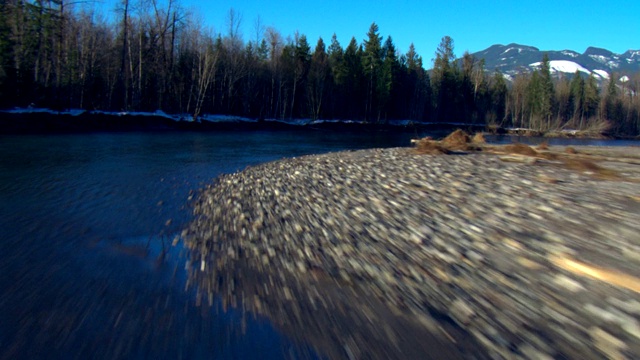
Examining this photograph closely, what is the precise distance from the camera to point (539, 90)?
307ft

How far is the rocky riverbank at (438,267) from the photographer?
3312mm

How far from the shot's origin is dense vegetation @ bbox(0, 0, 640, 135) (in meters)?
42.2

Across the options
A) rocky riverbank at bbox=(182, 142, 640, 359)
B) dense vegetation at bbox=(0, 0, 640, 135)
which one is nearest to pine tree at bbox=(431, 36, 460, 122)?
dense vegetation at bbox=(0, 0, 640, 135)

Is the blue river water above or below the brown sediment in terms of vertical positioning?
below

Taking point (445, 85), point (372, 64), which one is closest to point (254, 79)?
point (372, 64)

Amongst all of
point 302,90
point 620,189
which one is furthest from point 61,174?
point 302,90

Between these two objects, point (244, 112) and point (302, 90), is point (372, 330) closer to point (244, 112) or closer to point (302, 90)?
point (244, 112)

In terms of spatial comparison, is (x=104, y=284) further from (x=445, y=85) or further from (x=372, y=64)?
(x=445, y=85)

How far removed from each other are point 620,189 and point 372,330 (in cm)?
732

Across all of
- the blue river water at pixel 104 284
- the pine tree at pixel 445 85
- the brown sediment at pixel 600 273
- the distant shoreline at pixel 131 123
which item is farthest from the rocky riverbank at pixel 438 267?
the pine tree at pixel 445 85

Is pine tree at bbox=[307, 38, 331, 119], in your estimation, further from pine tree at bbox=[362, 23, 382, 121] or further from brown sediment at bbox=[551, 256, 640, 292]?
brown sediment at bbox=[551, 256, 640, 292]

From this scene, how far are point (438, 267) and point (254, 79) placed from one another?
6140 cm

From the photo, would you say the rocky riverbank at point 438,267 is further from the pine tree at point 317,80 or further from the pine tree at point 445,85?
the pine tree at point 445,85

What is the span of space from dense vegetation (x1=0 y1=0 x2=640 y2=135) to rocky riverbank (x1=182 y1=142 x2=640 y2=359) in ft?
132
